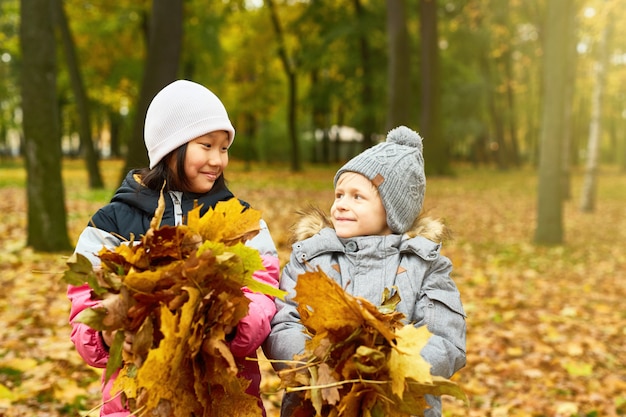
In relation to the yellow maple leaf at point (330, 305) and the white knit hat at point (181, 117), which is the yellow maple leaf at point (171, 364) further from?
the white knit hat at point (181, 117)

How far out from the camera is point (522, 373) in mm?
5090

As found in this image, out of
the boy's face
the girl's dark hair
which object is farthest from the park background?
the girl's dark hair

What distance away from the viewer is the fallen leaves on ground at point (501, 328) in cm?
436

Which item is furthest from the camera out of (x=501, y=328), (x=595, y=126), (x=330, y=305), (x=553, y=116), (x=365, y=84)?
(x=365, y=84)

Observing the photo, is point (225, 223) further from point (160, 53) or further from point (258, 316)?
point (160, 53)

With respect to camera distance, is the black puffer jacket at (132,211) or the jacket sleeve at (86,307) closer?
the jacket sleeve at (86,307)

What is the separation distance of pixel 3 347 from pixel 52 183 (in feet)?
11.0

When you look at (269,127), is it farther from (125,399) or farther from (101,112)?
(125,399)

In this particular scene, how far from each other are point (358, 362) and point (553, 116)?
9553mm

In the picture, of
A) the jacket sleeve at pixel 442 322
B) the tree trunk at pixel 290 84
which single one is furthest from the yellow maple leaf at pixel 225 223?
the tree trunk at pixel 290 84

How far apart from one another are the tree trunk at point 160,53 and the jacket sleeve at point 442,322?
7477mm

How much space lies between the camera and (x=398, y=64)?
19250 mm

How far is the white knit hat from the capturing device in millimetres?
2195

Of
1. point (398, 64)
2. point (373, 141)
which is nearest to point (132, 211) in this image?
point (398, 64)
